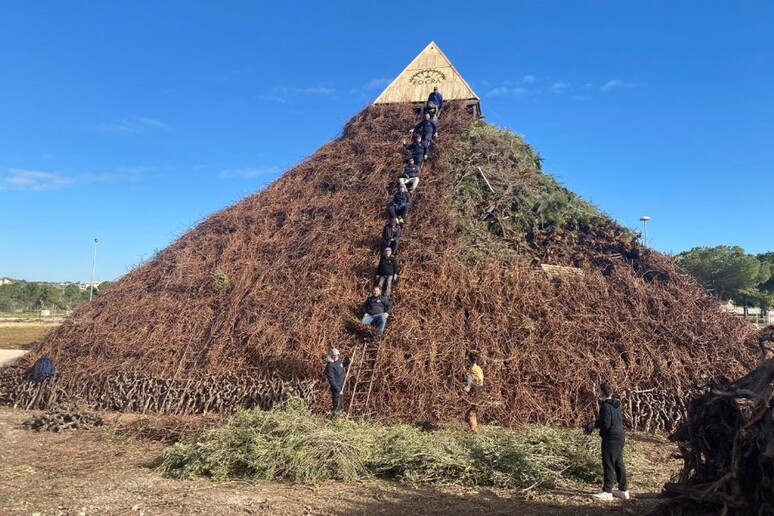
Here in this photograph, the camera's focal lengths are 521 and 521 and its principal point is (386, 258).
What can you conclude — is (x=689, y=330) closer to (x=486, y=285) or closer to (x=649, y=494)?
(x=486, y=285)

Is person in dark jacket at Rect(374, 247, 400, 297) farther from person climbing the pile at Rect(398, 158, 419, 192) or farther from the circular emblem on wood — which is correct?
the circular emblem on wood

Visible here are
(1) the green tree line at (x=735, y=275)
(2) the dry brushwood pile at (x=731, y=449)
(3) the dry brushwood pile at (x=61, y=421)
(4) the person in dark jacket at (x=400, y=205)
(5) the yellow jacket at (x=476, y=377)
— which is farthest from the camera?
(1) the green tree line at (x=735, y=275)

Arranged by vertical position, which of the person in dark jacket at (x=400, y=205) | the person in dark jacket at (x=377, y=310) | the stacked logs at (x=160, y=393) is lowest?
the stacked logs at (x=160, y=393)

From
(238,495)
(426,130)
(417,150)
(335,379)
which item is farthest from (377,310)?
(426,130)

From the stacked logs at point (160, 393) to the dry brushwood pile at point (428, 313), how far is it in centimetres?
4

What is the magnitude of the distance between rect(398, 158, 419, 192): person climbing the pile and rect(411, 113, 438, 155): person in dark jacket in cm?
107

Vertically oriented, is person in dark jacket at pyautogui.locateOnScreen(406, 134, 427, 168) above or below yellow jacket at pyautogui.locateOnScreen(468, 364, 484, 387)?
above

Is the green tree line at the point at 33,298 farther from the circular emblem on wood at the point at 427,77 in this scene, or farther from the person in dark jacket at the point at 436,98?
the person in dark jacket at the point at 436,98

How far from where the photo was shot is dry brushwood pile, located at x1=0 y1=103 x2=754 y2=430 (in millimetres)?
9141

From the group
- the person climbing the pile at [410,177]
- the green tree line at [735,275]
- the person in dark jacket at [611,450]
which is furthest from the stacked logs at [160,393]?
the green tree line at [735,275]

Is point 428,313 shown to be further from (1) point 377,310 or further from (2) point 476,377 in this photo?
(2) point 476,377

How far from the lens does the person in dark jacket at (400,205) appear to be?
41.9 feet

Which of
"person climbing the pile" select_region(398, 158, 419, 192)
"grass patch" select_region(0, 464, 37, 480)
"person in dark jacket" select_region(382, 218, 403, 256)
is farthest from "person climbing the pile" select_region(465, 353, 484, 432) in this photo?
"person climbing the pile" select_region(398, 158, 419, 192)

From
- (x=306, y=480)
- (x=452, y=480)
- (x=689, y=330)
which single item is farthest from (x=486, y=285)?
(x=306, y=480)
